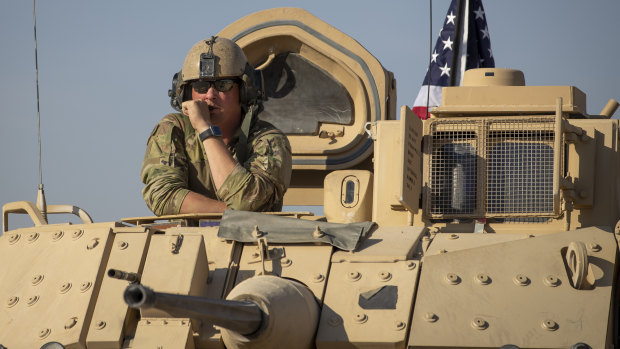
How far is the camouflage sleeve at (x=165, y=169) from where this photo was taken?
10.6 meters

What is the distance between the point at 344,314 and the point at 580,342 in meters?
1.53

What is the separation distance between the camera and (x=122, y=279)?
830 centimetres

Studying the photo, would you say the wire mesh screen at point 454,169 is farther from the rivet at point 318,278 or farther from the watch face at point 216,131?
the rivet at point 318,278

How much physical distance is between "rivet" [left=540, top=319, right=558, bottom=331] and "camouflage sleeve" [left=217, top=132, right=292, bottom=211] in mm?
3281

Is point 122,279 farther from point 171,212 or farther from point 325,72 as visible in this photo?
point 325,72

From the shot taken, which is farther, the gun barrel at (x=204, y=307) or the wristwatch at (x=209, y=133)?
the wristwatch at (x=209, y=133)

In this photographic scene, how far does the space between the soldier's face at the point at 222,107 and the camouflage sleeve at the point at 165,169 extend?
313mm

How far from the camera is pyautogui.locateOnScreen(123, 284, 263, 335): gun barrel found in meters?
6.67

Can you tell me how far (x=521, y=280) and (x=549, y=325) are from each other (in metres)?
0.42

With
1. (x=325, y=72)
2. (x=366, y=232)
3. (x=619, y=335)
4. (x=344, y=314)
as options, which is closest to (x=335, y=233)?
(x=366, y=232)

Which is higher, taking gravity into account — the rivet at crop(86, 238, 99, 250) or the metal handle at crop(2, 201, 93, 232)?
the metal handle at crop(2, 201, 93, 232)

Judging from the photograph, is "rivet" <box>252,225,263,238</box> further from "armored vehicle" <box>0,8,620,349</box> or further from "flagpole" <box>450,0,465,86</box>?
"flagpole" <box>450,0,465,86</box>

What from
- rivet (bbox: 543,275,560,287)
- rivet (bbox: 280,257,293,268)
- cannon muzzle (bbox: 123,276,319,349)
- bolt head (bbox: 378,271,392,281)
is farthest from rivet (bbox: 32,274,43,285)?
rivet (bbox: 543,275,560,287)

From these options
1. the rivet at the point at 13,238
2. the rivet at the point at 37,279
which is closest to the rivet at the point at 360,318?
the rivet at the point at 37,279
